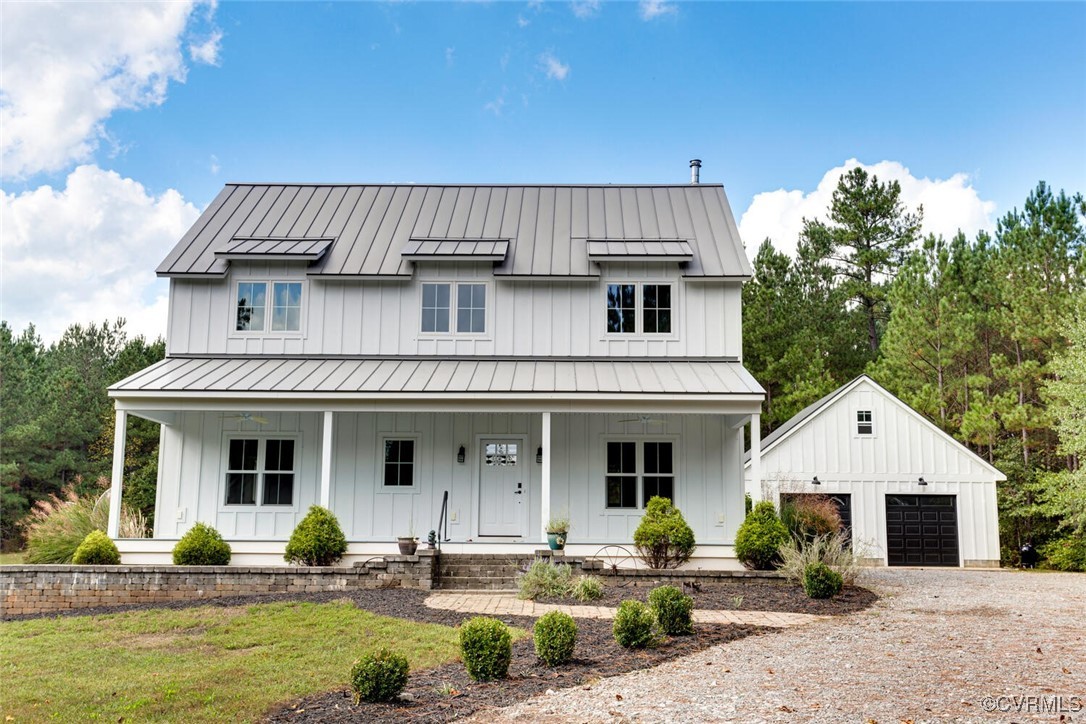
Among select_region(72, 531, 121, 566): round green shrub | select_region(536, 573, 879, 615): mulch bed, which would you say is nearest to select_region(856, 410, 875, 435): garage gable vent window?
select_region(536, 573, 879, 615): mulch bed

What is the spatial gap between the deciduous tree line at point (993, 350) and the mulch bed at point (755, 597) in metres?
11.1

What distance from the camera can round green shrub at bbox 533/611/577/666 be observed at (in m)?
7.09

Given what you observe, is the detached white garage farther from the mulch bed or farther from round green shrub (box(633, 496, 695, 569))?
the mulch bed

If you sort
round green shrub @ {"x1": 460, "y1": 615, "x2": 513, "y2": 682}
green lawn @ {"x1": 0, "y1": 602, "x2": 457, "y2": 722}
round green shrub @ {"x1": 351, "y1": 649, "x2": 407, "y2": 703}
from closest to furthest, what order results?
1. round green shrub @ {"x1": 351, "y1": 649, "x2": 407, "y2": 703}
2. green lawn @ {"x1": 0, "y1": 602, "x2": 457, "y2": 722}
3. round green shrub @ {"x1": 460, "y1": 615, "x2": 513, "y2": 682}

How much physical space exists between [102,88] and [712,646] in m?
13.9

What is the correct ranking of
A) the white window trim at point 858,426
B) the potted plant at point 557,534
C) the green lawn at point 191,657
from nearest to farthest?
1. the green lawn at point 191,657
2. the potted plant at point 557,534
3. the white window trim at point 858,426

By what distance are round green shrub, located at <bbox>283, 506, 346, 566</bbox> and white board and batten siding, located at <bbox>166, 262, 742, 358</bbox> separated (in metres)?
3.84

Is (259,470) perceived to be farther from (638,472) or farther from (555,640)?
(555,640)

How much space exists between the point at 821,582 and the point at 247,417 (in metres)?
10.1

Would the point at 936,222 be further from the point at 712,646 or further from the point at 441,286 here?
the point at 712,646

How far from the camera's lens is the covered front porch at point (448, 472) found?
49.2 ft

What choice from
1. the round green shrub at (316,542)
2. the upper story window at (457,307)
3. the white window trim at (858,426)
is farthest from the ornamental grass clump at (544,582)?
the white window trim at (858,426)

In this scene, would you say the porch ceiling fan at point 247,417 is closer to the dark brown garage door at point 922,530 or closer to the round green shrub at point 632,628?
the round green shrub at point 632,628

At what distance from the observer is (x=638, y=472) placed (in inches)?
595
